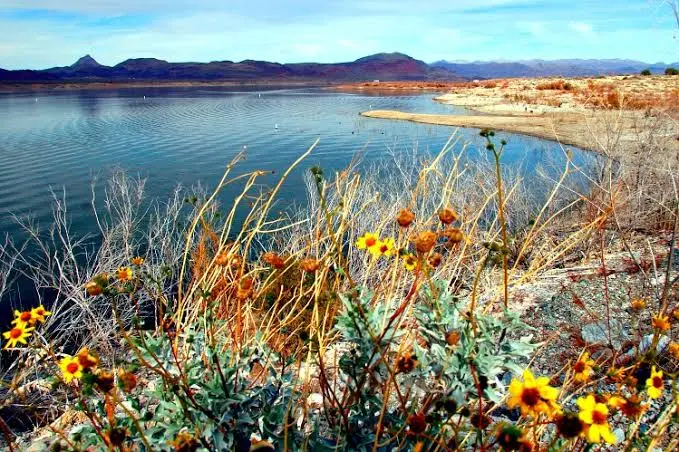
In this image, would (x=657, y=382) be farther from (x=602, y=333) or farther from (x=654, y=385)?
(x=602, y=333)

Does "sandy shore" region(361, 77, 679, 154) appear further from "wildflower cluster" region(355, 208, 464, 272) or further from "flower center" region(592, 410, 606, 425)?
"flower center" region(592, 410, 606, 425)

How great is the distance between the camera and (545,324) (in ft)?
12.9

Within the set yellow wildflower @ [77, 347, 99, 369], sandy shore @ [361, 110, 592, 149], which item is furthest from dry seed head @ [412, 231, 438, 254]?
sandy shore @ [361, 110, 592, 149]

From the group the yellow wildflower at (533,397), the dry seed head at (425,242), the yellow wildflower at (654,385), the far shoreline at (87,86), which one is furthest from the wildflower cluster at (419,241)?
the far shoreline at (87,86)

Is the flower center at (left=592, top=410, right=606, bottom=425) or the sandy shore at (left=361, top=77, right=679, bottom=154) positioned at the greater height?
the sandy shore at (left=361, top=77, right=679, bottom=154)

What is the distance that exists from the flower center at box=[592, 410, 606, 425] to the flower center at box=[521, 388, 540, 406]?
0.14 m

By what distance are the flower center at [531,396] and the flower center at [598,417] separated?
0.45 feet

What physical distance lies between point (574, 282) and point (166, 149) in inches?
756

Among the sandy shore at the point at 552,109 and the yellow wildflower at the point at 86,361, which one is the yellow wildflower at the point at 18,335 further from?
the sandy shore at the point at 552,109

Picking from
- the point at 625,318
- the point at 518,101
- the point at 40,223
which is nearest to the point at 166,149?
the point at 40,223

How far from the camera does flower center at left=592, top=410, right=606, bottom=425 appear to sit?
114 centimetres

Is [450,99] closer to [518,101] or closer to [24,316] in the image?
[518,101]

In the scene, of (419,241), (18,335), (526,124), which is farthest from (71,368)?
(526,124)

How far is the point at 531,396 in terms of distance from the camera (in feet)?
3.78
